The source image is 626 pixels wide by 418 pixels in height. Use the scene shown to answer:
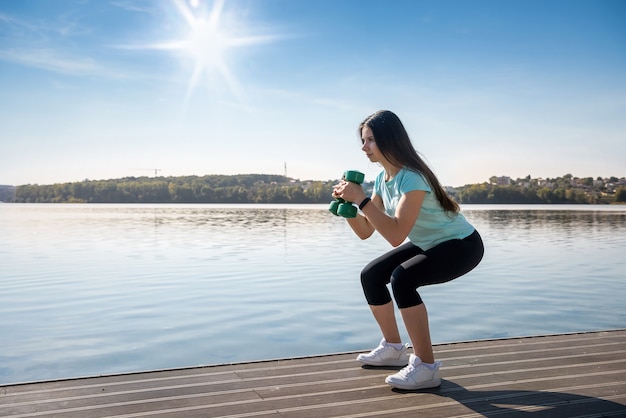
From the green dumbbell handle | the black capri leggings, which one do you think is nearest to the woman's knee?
the black capri leggings

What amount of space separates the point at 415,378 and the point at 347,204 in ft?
3.22

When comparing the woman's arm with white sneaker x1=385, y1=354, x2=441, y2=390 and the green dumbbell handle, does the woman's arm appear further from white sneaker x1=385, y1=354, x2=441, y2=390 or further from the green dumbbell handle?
white sneaker x1=385, y1=354, x2=441, y2=390

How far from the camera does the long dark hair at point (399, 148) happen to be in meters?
3.41

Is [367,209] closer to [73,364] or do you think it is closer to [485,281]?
[73,364]

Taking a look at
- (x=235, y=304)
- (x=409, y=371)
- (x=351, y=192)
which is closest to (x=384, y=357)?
(x=409, y=371)

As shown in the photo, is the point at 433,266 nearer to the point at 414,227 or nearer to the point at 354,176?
the point at 414,227

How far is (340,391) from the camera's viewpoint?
11.0ft

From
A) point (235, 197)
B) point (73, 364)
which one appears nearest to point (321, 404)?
point (73, 364)

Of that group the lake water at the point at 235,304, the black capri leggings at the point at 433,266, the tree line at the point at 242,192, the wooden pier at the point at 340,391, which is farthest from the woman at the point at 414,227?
the tree line at the point at 242,192

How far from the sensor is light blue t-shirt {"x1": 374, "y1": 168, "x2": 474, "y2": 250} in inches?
132

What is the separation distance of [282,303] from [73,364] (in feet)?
12.3

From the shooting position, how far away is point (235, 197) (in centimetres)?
9619

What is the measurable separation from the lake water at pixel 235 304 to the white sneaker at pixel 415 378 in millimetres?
3310

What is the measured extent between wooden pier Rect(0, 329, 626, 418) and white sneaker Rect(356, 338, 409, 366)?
0.05 m
